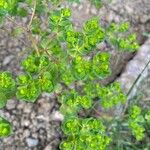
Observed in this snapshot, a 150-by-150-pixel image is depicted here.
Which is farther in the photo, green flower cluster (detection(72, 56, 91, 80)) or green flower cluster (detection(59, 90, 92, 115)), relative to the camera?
green flower cluster (detection(59, 90, 92, 115))

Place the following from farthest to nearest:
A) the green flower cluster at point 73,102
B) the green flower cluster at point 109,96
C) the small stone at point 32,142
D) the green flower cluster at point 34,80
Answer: the small stone at point 32,142, the green flower cluster at point 109,96, the green flower cluster at point 73,102, the green flower cluster at point 34,80

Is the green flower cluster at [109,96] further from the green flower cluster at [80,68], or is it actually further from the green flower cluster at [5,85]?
the green flower cluster at [5,85]

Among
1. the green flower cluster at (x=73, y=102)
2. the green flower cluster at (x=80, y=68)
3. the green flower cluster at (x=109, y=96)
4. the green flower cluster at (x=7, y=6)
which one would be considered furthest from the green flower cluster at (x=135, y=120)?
the green flower cluster at (x=7, y=6)

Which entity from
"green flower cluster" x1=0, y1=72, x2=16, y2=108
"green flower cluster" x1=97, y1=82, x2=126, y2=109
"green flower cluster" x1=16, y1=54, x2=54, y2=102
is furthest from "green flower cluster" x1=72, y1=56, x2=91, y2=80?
"green flower cluster" x1=97, y1=82, x2=126, y2=109

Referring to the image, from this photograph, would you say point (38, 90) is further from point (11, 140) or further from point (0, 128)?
point (11, 140)

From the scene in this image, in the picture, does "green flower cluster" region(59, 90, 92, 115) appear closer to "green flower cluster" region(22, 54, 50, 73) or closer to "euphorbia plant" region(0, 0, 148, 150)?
"euphorbia plant" region(0, 0, 148, 150)

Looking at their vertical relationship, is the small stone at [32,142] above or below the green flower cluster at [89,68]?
below

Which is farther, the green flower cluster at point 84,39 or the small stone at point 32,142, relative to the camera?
the small stone at point 32,142

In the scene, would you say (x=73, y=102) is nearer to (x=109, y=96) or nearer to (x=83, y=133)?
(x=83, y=133)

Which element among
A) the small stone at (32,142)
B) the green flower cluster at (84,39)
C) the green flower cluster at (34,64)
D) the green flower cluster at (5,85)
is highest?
the green flower cluster at (84,39)
